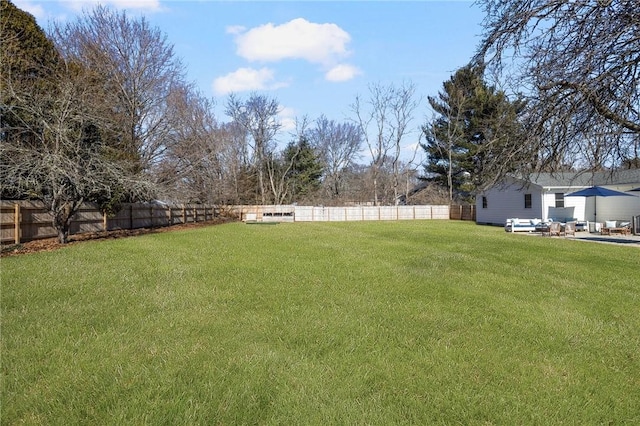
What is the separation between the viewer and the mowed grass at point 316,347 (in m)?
2.64

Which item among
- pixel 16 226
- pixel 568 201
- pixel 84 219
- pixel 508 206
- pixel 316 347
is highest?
pixel 568 201

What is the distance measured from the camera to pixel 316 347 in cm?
367

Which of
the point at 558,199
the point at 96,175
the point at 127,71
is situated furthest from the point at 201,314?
the point at 558,199

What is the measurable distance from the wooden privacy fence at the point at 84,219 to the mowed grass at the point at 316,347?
552 centimetres

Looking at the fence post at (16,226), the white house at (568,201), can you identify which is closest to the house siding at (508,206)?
the white house at (568,201)

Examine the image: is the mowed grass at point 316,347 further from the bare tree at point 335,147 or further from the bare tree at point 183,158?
the bare tree at point 335,147

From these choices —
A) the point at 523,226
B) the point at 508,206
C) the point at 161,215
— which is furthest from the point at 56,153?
the point at 508,206

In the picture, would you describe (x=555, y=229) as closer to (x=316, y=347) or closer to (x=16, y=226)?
(x=316, y=347)

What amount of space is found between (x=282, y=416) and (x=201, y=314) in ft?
7.73

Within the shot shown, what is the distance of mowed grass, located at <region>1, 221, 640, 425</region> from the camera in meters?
2.64

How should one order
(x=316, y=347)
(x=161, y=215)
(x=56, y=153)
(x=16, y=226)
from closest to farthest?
(x=316, y=347)
(x=56, y=153)
(x=16, y=226)
(x=161, y=215)

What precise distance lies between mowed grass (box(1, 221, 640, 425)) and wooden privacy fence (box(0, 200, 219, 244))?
552 centimetres

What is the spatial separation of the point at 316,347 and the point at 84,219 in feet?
49.0

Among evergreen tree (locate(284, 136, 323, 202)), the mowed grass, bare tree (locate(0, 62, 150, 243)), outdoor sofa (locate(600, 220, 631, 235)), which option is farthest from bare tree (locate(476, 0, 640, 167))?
evergreen tree (locate(284, 136, 323, 202))
